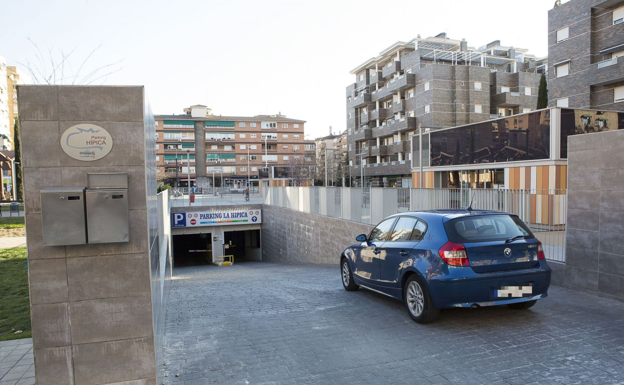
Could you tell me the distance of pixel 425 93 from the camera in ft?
153

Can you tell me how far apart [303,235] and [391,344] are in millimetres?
14804

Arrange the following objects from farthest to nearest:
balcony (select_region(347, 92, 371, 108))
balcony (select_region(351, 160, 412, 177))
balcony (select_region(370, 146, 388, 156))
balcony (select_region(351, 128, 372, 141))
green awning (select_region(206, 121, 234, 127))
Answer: green awning (select_region(206, 121, 234, 127))
balcony (select_region(347, 92, 371, 108))
balcony (select_region(351, 128, 372, 141))
balcony (select_region(370, 146, 388, 156))
balcony (select_region(351, 160, 412, 177))

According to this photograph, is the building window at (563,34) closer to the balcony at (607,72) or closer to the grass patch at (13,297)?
the balcony at (607,72)

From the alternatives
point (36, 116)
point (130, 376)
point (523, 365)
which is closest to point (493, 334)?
point (523, 365)

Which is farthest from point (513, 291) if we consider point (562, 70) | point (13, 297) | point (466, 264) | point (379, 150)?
point (379, 150)

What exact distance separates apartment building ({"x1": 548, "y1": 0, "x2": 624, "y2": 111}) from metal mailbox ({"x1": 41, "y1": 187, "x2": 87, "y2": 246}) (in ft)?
110

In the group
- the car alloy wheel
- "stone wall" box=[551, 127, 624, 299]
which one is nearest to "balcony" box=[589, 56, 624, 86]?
"stone wall" box=[551, 127, 624, 299]

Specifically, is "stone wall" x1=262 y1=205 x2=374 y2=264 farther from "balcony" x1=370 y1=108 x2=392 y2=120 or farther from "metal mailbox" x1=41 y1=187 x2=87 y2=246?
"balcony" x1=370 y1=108 x2=392 y2=120

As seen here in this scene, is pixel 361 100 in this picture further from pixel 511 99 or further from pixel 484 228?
pixel 484 228

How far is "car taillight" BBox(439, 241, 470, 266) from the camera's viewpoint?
206 inches

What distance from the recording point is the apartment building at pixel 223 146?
8106 centimetres

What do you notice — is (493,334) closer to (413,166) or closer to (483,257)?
(483,257)

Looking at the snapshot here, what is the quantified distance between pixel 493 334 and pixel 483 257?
3.03ft

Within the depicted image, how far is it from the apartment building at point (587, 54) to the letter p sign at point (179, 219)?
28.7 m
